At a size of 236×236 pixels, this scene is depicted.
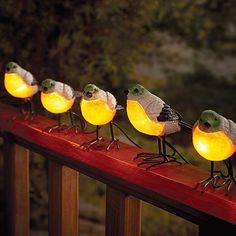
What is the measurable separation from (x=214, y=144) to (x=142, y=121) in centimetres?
21

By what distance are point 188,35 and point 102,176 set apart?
8.23 feet

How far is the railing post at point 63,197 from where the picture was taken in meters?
1.47

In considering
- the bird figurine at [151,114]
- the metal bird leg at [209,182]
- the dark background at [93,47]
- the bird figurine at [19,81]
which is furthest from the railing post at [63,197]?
the dark background at [93,47]

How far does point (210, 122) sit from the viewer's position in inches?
38.9

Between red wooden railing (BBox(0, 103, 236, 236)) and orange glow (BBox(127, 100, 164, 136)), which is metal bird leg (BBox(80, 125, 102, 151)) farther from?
orange glow (BBox(127, 100, 164, 136))

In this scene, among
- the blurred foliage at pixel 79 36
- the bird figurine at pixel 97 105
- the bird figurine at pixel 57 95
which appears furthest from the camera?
the blurred foliage at pixel 79 36

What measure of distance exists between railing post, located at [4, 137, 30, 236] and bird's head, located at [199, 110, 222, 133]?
829 mm

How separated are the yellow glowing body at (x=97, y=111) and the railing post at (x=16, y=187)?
48cm

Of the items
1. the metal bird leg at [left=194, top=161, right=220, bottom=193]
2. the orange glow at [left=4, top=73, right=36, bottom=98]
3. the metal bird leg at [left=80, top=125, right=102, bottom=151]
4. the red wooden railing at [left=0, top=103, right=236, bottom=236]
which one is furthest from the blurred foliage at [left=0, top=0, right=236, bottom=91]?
the metal bird leg at [left=194, top=161, right=220, bottom=193]

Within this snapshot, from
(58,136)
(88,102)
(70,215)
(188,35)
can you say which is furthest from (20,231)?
(188,35)

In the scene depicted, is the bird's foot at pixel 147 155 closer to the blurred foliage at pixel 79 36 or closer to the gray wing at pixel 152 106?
Result: the gray wing at pixel 152 106

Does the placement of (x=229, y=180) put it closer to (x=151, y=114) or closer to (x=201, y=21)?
(x=151, y=114)

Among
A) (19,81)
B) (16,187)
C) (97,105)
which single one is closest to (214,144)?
(97,105)

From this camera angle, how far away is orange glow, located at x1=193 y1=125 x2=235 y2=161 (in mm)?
995
